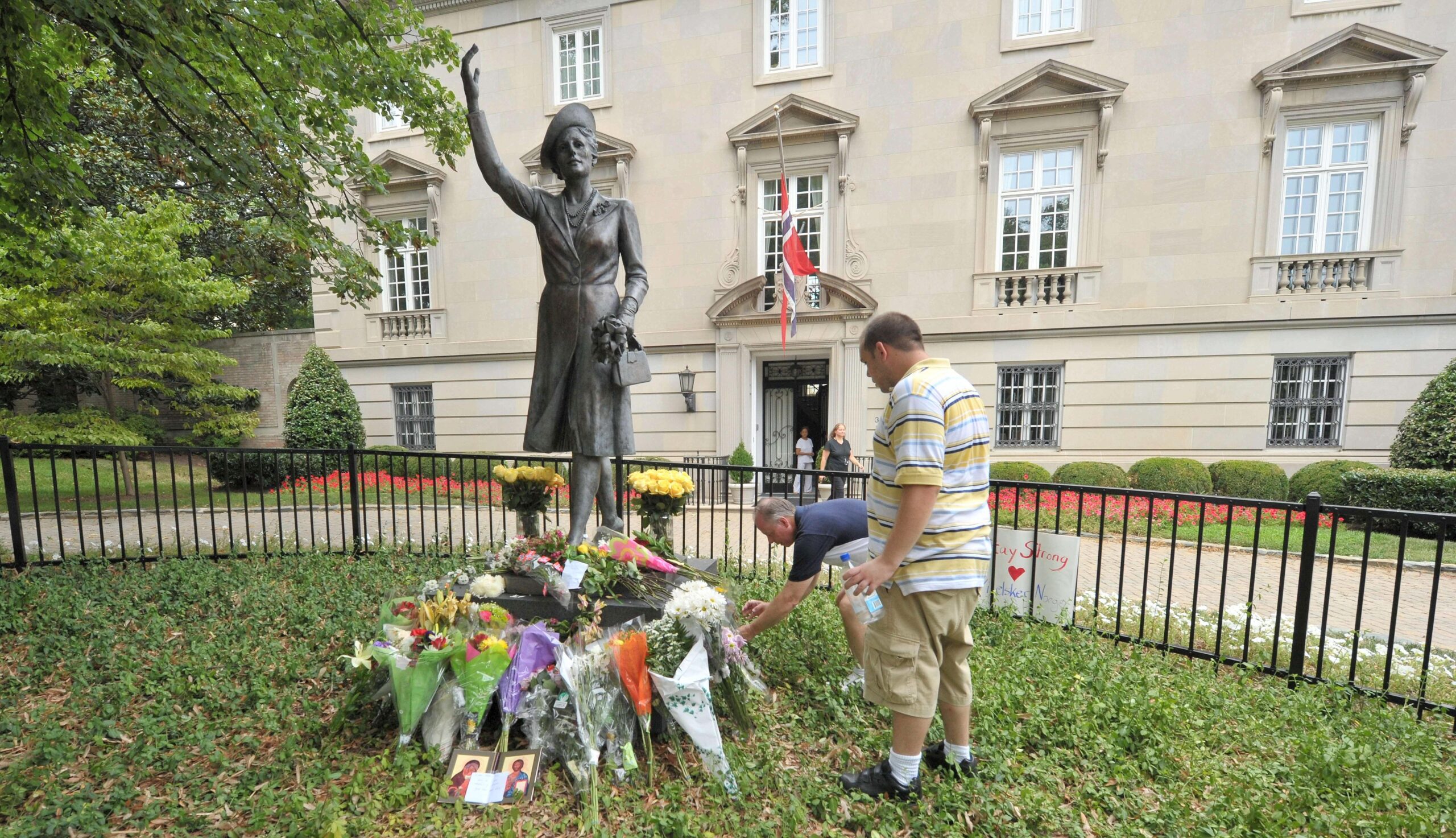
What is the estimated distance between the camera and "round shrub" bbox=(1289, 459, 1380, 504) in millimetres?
9492

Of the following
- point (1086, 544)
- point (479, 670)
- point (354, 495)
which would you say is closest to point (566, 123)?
point (479, 670)

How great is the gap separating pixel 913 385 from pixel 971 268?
10.9 meters

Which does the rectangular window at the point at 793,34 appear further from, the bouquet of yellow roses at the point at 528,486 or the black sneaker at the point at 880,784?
the black sneaker at the point at 880,784

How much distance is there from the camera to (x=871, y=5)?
11.8 metres

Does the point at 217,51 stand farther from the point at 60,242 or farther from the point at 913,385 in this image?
the point at 913,385

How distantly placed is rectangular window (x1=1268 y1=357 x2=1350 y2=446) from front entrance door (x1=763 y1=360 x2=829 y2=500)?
28.1 feet

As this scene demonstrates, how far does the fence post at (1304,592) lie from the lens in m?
3.67

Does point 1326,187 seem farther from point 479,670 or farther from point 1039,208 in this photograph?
point 479,670

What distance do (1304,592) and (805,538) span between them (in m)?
3.44

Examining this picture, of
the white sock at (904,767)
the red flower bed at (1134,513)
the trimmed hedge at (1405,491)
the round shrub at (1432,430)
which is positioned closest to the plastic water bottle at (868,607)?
the white sock at (904,767)

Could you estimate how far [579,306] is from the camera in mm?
3684

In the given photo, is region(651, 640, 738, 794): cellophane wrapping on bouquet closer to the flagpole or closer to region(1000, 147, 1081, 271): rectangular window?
the flagpole

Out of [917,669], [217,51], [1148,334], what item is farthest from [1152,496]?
[1148,334]

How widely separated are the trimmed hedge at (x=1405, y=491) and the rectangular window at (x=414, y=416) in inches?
729
